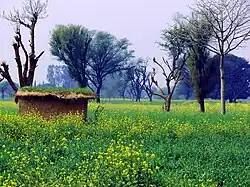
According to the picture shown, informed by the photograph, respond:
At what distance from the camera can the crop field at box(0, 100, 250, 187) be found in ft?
27.0

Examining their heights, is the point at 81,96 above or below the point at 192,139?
above

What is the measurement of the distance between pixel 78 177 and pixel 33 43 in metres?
26.8

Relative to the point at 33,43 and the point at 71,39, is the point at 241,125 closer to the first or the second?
the point at 33,43

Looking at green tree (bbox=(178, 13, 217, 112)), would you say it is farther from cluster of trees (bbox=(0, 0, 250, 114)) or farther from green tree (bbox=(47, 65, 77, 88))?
green tree (bbox=(47, 65, 77, 88))

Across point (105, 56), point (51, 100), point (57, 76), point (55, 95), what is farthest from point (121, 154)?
point (57, 76)

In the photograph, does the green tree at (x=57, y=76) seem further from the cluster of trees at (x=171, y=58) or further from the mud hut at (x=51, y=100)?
the mud hut at (x=51, y=100)

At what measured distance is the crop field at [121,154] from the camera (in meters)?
8.23

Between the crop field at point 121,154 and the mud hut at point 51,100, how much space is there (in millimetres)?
2038

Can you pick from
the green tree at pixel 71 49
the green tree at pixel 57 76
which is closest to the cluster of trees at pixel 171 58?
the green tree at pixel 71 49

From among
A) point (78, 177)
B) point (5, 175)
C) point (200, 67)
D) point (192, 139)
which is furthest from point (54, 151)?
point (200, 67)

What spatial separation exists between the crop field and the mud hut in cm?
204

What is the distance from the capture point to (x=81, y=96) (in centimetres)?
1931

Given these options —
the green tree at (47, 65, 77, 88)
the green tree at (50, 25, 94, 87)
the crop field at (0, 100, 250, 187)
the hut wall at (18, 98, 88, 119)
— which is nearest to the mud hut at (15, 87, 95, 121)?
the hut wall at (18, 98, 88, 119)

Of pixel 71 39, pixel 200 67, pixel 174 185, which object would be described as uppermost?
pixel 71 39
